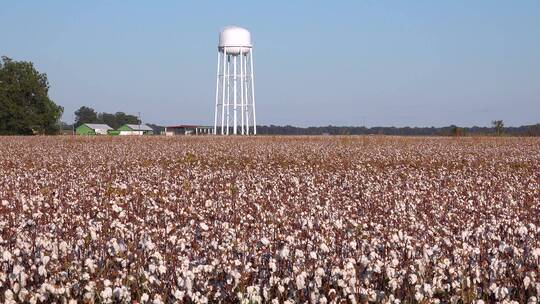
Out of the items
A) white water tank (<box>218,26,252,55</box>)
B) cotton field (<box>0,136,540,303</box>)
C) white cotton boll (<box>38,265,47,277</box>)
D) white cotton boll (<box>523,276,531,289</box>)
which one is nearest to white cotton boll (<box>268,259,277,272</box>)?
cotton field (<box>0,136,540,303</box>)

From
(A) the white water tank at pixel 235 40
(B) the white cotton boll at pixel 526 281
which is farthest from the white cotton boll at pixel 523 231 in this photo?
(A) the white water tank at pixel 235 40

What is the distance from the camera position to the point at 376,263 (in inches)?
242

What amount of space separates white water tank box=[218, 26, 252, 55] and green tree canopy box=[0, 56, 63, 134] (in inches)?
1161

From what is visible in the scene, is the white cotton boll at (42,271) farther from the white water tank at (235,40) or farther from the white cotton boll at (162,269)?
the white water tank at (235,40)

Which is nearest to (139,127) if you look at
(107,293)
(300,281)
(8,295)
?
(8,295)

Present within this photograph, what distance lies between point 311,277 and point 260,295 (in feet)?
1.81

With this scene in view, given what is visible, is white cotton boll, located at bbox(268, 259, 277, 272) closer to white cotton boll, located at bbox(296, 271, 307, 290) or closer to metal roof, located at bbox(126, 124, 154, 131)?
white cotton boll, located at bbox(296, 271, 307, 290)

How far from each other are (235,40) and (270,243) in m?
77.8

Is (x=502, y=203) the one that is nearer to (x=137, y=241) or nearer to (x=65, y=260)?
(x=137, y=241)

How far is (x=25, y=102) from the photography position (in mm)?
95375

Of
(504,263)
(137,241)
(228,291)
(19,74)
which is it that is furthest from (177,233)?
(19,74)

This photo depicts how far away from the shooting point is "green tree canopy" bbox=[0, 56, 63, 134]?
93.0 metres

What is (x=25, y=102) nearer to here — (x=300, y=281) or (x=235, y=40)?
(x=235, y=40)

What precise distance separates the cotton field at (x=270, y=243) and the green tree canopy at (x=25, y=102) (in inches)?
3266
